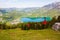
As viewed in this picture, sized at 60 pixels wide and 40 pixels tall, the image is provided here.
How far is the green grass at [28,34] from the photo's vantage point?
50.9 inches

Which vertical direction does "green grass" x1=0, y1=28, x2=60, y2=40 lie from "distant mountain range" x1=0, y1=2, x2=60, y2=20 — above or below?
below

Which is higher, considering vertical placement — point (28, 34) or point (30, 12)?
point (30, 12)

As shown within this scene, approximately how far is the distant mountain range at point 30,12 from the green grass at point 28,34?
0.15 meters

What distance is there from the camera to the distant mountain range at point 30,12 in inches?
52.3

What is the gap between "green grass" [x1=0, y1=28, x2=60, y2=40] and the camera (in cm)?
129

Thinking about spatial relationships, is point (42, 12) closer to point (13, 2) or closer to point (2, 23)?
point (13, 2)

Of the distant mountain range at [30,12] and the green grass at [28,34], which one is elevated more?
the distant mountain range at [30,12]

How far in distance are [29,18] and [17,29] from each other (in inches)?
6.8

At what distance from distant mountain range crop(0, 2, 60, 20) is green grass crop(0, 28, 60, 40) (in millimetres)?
153

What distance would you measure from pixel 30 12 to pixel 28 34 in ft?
0.78

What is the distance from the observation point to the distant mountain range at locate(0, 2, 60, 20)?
4.36 feet

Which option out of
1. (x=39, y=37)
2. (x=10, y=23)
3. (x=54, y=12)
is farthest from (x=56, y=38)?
(x=10, y=23)

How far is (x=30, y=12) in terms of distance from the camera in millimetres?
1343

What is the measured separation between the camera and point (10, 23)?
1.32 m
